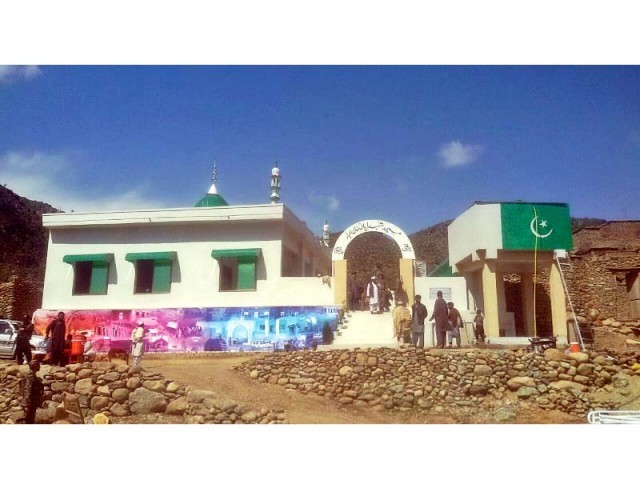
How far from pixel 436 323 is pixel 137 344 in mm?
4847

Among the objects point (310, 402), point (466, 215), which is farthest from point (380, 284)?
point (310, 402)

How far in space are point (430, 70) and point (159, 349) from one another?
6.27m

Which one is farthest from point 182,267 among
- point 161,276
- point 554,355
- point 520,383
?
point 554,355

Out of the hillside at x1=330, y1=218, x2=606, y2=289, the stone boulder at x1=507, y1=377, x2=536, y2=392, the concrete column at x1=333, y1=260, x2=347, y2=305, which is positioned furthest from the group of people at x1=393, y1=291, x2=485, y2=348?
the hillside at x1=330, y1=218, x2=606, y2=289

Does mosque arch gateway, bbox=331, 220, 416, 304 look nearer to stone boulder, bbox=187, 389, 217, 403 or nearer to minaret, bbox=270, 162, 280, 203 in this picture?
minaret, bbox=270, 162, 280, 203

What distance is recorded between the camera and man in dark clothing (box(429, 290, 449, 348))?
9156 mm

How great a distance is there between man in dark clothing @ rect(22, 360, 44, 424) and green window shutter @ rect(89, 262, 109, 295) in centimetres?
187

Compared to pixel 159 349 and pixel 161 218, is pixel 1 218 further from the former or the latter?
pixel 159 349

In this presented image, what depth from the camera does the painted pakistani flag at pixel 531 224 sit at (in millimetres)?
9477

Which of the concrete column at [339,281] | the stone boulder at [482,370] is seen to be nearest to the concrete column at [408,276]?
the concrete column at [339,281]

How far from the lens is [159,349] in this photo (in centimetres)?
956

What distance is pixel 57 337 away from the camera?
31.4 ft

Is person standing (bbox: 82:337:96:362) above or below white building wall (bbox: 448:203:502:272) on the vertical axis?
below

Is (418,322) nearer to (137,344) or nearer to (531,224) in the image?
(531,224)
